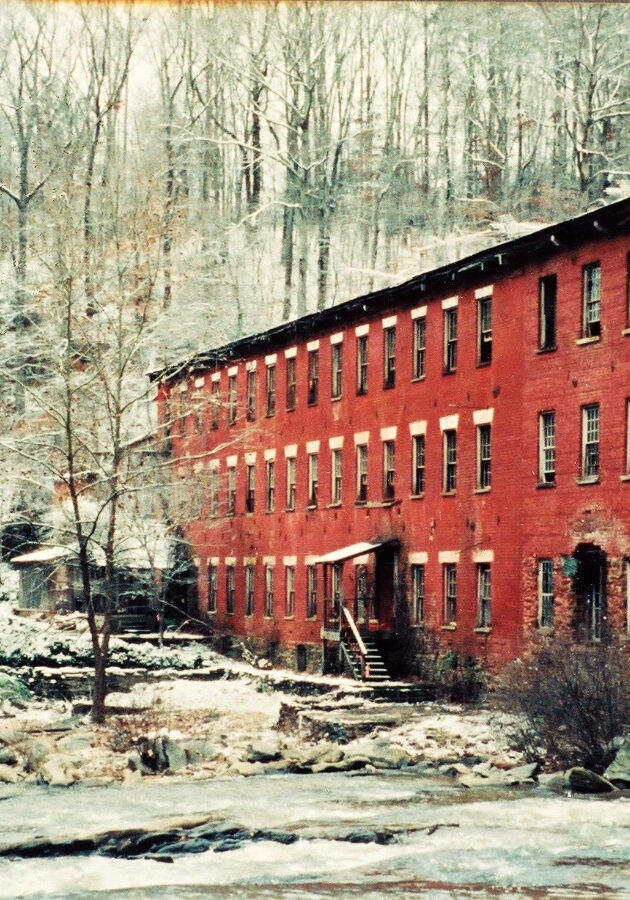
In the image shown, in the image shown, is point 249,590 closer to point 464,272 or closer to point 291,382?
point 291,382

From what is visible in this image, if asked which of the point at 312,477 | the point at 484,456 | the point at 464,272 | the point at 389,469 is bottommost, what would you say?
the point at 484,456

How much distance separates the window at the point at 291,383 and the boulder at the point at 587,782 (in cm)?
2744

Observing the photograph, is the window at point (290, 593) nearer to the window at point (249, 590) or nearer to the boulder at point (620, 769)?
the window at point (249, 590)

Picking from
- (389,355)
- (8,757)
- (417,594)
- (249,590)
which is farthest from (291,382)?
(8,757)

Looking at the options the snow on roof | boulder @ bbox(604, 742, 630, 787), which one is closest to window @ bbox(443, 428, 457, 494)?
boulder @ bbox(604, 742, 630, 787)

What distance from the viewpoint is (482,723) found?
30062mm

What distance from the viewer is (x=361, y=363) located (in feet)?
143

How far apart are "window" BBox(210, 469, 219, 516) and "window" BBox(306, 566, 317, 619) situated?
7505 mm

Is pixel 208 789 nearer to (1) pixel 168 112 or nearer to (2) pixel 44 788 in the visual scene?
(2) pixel 44 788

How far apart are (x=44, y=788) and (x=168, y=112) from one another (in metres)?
42.5

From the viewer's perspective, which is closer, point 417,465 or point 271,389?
point 417,465

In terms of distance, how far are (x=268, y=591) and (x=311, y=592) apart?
385cm

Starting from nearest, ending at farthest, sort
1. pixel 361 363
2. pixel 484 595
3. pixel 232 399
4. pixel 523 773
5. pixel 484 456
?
pixel 523 773
pixel 484 595
pixel 484 456
pixel 361 363
pixel 232 399

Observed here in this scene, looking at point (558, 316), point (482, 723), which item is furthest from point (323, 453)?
point (482, 723)
